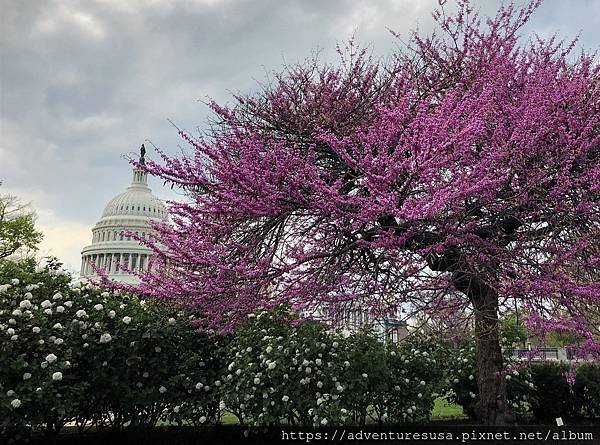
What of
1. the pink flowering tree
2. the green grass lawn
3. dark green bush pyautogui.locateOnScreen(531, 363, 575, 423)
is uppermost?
the pink flowering tree

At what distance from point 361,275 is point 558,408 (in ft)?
19.7

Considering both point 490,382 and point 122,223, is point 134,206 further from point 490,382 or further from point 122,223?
point 490,382

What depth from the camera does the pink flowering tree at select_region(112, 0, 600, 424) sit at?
207 inches

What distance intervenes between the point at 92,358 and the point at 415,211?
449 centimetres

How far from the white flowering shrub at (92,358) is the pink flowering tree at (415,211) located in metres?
0.72

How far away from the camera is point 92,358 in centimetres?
608

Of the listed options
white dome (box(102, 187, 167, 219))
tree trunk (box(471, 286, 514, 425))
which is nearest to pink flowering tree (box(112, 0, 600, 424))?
tree trunk (box(471, 286, 514, 425))

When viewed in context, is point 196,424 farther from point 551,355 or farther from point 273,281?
point 551,355

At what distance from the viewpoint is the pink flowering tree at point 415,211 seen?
17.3 feet

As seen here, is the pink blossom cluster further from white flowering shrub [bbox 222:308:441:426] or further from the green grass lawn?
the green grass lawn

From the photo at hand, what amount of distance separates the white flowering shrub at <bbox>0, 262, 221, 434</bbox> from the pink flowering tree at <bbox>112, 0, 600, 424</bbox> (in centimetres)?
72

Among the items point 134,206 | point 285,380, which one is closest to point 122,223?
point 134,206

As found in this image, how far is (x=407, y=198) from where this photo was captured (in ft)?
17.4

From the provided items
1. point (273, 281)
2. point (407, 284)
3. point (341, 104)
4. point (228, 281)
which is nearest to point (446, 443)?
point (407, 284)
